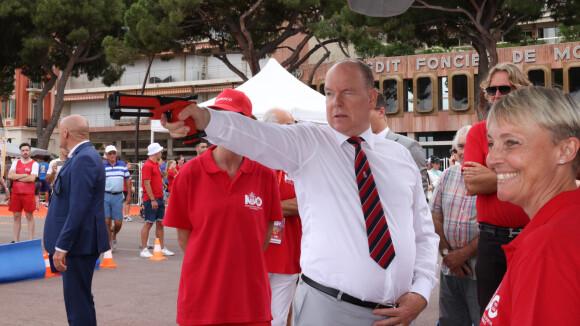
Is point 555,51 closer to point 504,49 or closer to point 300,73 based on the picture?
point 504,49

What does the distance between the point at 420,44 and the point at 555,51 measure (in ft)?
50.9

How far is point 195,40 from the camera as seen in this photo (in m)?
26.1

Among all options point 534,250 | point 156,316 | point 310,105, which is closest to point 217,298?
point 534,250

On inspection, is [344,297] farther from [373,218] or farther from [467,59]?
[467,59]

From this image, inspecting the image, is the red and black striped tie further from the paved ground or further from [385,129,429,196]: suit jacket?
the paved ground

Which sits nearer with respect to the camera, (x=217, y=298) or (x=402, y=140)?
(x=217, y=298)

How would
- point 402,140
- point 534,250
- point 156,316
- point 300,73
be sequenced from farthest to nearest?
point 300,73 → point 156,316 → point 402,140 → point 534,250

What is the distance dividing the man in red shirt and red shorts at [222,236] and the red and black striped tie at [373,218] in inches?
46.1

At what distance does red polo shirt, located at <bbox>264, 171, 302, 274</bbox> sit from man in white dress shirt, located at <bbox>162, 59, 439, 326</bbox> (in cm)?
187

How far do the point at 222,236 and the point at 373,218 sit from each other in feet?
3.99

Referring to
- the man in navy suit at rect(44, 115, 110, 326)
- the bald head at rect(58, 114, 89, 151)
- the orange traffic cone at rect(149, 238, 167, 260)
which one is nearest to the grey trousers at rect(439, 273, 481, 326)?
the man in navy suit at rect(44, 115, 110, 326)

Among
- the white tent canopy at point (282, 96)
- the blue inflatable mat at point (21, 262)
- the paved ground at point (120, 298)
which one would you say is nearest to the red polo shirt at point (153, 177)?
the white tent canopy at point (282, 96)

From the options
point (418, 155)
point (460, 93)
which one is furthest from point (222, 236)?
point (460, 93)

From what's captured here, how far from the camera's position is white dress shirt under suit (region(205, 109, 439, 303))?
2516 mm
